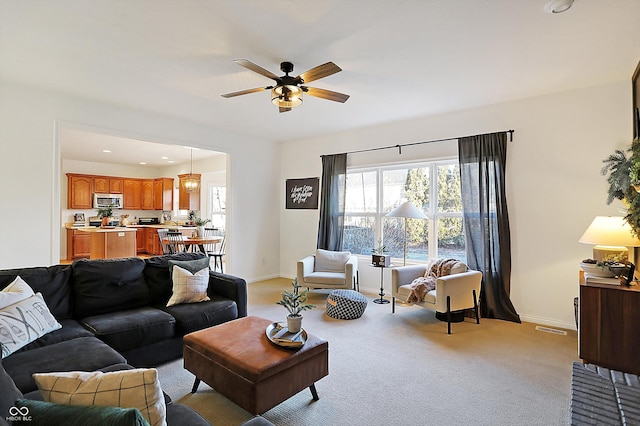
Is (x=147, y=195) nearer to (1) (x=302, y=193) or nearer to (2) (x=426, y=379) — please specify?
(1) (x=302, y=193)

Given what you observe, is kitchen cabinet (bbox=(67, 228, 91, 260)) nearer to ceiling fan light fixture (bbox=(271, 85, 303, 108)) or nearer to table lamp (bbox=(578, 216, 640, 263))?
ceiling fan light fixture (bbox=(271, 85, 303, 108))

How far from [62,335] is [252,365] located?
145cm

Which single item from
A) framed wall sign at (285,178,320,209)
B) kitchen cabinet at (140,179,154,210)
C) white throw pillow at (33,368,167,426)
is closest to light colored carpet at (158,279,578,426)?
white throw pillow at (33,368,167,426)

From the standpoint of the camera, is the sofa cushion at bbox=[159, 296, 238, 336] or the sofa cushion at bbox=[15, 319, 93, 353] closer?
the sofa cushion at bbox=[15, 319, 93, 353]

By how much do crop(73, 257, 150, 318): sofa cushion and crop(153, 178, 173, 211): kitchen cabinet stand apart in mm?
7092

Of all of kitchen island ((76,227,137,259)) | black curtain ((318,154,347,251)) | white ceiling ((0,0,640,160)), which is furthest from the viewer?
kitchen island ((76,227,137,259))

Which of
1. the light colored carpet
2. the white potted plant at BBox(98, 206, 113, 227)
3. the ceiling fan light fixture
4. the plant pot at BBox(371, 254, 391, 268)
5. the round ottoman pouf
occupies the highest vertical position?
the ceiling fan light fixture

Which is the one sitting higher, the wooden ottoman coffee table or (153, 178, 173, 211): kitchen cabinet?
(153, 178, 173, 211): kitchen cabinet

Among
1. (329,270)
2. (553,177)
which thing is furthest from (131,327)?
(553,177)

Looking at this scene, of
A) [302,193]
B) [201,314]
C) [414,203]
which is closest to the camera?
[201,314]

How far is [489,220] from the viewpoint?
4137 millimetres

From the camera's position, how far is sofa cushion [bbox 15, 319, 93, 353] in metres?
2.14

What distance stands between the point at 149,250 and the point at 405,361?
868cm

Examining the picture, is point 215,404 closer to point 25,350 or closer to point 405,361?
point 25,350
